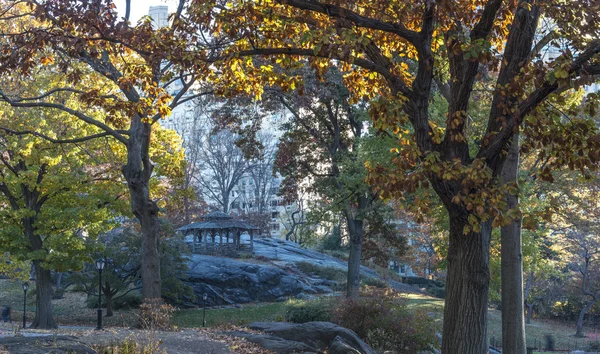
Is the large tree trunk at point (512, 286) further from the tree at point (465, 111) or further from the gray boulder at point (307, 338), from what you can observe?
the tree at point (465, 111)

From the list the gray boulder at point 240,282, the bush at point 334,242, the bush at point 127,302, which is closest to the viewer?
the bush at point 127,302

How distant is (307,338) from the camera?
13.8m

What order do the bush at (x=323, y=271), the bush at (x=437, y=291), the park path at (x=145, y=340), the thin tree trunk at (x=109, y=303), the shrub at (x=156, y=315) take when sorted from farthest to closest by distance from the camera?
the bush at (x=437, y=291) → the bush at (x=323, y=271) → the thin tree trunk at (x=109, y=303) → the shrub at (x=156, y=315) → the park path at (x=145, y=340)

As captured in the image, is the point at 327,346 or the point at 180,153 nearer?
the point at 327,346

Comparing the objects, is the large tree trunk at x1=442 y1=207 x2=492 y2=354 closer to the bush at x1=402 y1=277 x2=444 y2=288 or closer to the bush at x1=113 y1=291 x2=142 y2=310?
the bush at x1=113 y1=291 x2=142 y2=310

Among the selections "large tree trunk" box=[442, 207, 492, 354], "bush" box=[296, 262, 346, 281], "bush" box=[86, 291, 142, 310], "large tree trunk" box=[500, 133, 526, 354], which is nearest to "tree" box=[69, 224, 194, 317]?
"bush" box=[86, 291, 142, 310]

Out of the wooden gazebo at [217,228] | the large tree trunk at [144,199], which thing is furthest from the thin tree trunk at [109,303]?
the large tree trunk at [144,199]

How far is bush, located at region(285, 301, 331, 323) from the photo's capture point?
19.7 metres

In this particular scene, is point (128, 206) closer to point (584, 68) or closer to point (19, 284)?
point (584, 68)

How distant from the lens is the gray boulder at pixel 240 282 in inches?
1455

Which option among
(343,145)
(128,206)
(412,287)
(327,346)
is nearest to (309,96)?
(343,145)

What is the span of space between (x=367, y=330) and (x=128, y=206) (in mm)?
11737

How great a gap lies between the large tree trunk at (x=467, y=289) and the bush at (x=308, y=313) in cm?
1140

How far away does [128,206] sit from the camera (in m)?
24.9
